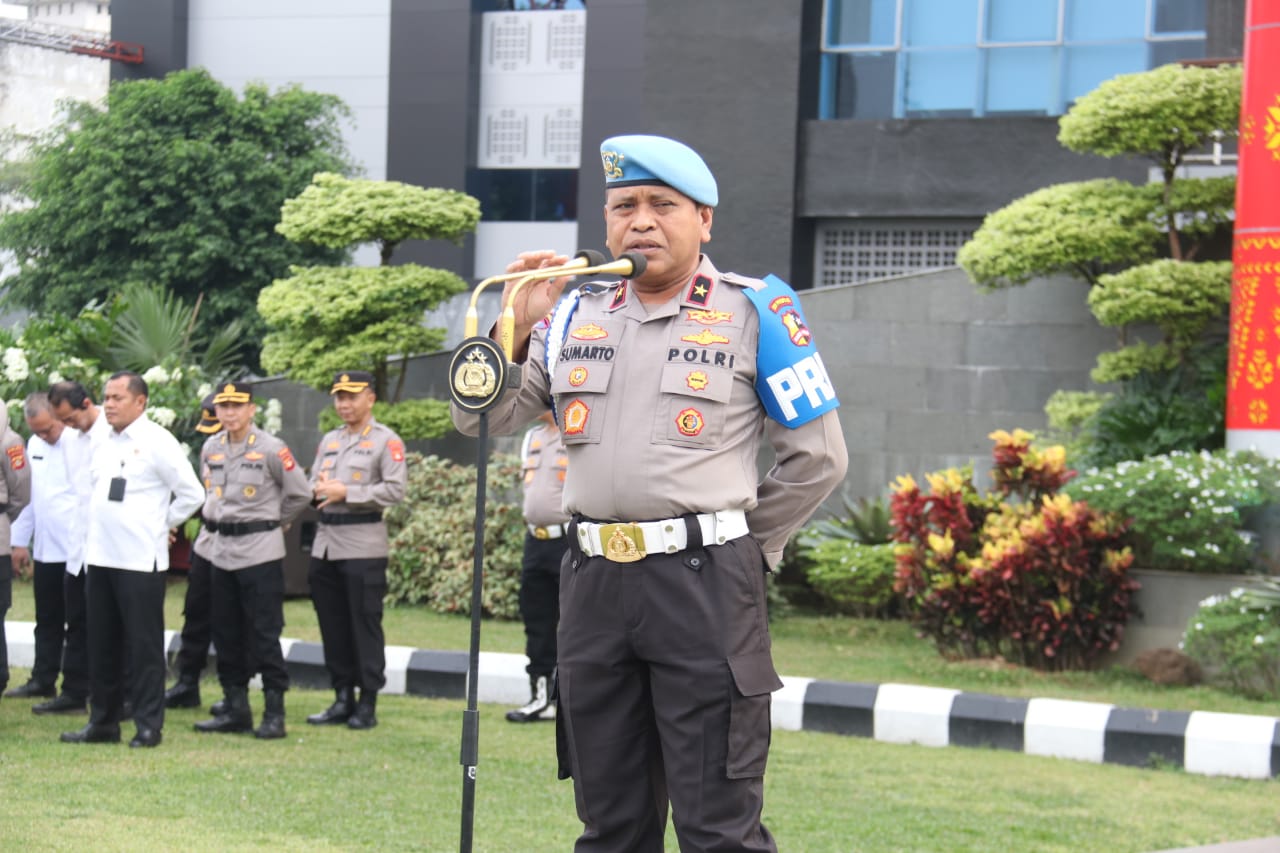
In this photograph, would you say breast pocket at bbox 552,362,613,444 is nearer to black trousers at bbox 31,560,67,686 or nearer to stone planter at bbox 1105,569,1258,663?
black trousers at bbox 31,560,67,686

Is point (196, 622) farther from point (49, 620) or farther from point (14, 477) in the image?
point (14, 477)

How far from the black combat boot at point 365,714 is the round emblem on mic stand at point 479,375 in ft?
17.9

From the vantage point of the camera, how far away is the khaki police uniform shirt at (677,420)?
13.2 ft

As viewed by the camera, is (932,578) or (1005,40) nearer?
(932,578)

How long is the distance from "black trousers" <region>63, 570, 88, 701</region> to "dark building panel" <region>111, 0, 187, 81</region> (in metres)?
16.3

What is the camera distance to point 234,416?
8.77 metres

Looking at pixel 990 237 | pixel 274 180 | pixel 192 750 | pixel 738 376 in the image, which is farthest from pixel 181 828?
pixel 274 180

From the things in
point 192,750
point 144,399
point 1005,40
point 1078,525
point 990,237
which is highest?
point 1005,40

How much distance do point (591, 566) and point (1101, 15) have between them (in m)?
14.4

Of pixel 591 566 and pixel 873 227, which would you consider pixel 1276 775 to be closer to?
pixel 591 566

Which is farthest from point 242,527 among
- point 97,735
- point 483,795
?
point 483,795

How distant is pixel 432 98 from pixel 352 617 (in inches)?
595

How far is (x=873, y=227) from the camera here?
18.2m

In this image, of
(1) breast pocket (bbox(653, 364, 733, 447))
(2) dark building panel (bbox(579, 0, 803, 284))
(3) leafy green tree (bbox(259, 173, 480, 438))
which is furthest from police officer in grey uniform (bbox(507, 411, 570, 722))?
(2) dark building panel (bbox(579, 0, 803, 284))
